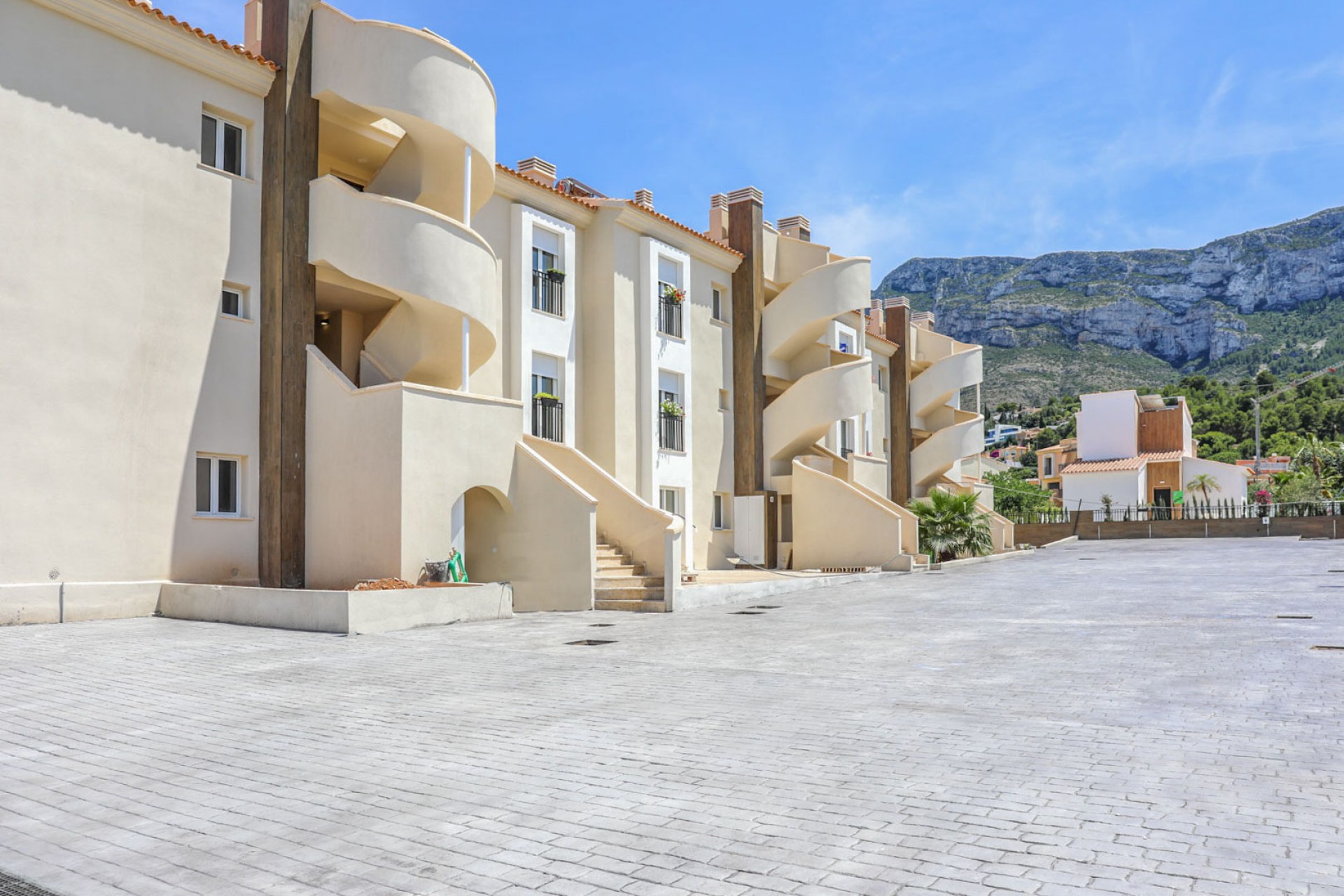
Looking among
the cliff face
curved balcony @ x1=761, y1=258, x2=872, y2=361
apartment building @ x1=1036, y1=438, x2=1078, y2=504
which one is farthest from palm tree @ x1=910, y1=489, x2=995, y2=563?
the cliff face

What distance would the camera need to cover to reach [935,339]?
157 ft

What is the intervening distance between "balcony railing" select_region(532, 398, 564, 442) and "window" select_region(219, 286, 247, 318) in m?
7.08

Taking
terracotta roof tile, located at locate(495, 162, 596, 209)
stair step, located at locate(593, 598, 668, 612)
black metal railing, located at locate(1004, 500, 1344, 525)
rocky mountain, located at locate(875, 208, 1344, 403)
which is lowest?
stair step, located at locate(593, 598, 668, 612)

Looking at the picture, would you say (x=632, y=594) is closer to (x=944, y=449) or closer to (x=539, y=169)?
(x=539, y=169)

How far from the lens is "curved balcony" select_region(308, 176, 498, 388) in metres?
17.6

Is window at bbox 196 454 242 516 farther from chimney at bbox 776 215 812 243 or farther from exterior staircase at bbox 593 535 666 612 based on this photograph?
chimney at bbox 776 215 812 243

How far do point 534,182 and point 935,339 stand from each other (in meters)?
29.1

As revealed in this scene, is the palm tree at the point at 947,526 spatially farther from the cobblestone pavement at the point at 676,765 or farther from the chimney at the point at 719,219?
the cobblestone pavement at the point at 676,765

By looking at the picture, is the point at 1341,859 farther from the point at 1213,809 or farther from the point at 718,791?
the point at 718,791

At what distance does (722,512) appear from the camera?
3022 cm

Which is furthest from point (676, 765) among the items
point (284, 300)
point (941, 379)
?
point (941, 379)

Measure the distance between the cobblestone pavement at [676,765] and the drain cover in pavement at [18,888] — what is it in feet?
0.22

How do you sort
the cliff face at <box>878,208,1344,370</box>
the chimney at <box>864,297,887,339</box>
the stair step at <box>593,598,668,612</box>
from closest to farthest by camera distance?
the stair step at <box>593,598,668,612</box> < the chimney at <box>864,297,887,339</box> < the cliff face at <box>878,208,1344,370</box>

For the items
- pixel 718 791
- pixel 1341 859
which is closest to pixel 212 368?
pixel 718 791
